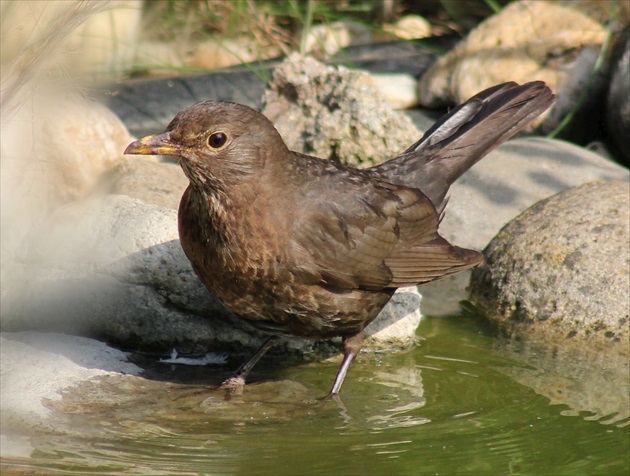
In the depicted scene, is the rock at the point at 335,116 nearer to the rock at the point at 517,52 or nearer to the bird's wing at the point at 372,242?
the bird's wing at the point at 372,242

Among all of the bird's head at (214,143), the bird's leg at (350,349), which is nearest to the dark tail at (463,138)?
the bird's leg at (350,349)

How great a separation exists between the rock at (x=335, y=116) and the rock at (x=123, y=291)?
1562 mm

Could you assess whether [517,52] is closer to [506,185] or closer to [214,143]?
[506,185]

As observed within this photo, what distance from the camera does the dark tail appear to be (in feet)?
17.6

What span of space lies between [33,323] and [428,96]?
4488mm

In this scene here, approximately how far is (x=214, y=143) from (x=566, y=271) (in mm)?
2454

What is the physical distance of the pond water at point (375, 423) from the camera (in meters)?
3.88

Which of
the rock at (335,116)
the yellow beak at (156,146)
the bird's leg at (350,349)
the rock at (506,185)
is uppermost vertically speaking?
the rock at (335,116)

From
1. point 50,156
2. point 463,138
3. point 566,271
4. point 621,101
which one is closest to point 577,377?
point 566,271

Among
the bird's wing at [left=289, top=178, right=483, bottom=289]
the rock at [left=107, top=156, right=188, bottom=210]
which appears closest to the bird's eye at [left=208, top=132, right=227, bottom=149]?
the bird's wing at [left=289, top=178, right=483, bottom=289]

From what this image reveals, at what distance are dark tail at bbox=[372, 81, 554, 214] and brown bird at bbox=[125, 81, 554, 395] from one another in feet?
0.45

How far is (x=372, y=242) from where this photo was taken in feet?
15.8

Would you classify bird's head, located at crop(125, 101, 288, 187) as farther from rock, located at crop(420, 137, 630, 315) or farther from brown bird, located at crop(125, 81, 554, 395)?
rock, located at crop(420, 137, 630, 315)

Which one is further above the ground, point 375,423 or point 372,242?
point 372,242
